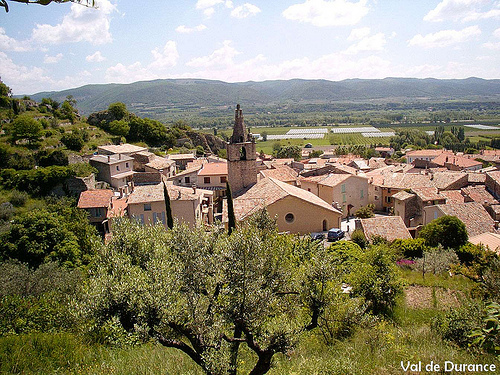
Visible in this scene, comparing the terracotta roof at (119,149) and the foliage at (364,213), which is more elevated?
the terracotta roof at (119,149)

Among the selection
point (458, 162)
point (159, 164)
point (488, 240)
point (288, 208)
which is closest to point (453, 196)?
point (488, 240)

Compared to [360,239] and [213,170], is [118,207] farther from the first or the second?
[360,239]

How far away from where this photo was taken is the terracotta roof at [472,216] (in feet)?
95.5

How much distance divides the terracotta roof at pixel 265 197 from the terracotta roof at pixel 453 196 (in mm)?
11898

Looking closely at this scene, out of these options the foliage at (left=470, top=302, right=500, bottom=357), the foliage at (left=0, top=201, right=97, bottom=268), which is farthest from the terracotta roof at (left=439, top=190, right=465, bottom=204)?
the foliage at (left=0, top=201, right=97, bottom=268)

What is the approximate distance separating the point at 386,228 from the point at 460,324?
16392 mm

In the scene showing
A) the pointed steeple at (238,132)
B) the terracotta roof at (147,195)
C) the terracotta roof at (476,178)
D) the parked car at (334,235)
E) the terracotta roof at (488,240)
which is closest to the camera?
the terracotta roof at (488,240)

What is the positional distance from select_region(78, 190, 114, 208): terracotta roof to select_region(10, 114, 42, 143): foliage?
2015cm

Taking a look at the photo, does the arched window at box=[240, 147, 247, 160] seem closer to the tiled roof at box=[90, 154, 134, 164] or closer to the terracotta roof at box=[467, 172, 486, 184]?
the tiled roof at box=[90, 154, 134, 164]

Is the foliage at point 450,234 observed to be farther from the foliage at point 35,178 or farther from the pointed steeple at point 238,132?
the foliage at point 35,178

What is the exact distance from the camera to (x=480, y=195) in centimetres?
3559

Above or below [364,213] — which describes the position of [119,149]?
above

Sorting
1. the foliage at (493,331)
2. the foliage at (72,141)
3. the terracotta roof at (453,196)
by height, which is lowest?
the terracotta roof at (453,196)

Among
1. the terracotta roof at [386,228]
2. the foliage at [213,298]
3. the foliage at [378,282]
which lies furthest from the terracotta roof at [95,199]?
the foliage at [378,282]
